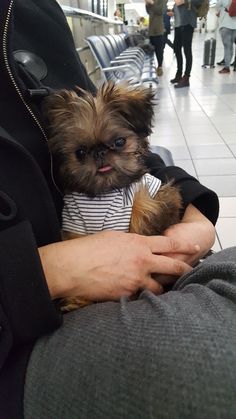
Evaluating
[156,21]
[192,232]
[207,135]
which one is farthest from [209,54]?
[192,232]

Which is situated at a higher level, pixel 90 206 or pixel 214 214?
pixel 90 206

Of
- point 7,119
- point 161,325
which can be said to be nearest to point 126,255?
point 161,325

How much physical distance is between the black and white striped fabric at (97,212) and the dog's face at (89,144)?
0.02 m

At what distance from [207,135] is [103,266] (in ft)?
11.0

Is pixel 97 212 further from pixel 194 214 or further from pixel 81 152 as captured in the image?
pixel 194 214

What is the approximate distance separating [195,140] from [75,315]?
328 cm

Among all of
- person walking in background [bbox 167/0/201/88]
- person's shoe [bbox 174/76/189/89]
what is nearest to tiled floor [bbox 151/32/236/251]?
person's shoe [bbox 174/76/189/89]

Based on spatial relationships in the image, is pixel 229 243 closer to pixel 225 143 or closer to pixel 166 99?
pixel 225 143

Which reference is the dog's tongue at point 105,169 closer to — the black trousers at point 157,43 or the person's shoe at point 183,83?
the person's shoe at point 183,83

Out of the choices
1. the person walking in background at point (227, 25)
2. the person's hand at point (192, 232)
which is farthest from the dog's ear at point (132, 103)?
the person walking in background at point (227, 25)

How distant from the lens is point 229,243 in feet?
6.70

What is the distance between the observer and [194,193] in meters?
1.04

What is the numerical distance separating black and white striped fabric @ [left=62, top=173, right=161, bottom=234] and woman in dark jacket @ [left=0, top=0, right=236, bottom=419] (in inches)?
2.9

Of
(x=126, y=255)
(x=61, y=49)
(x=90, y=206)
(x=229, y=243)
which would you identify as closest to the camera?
(x=126, y=255)
